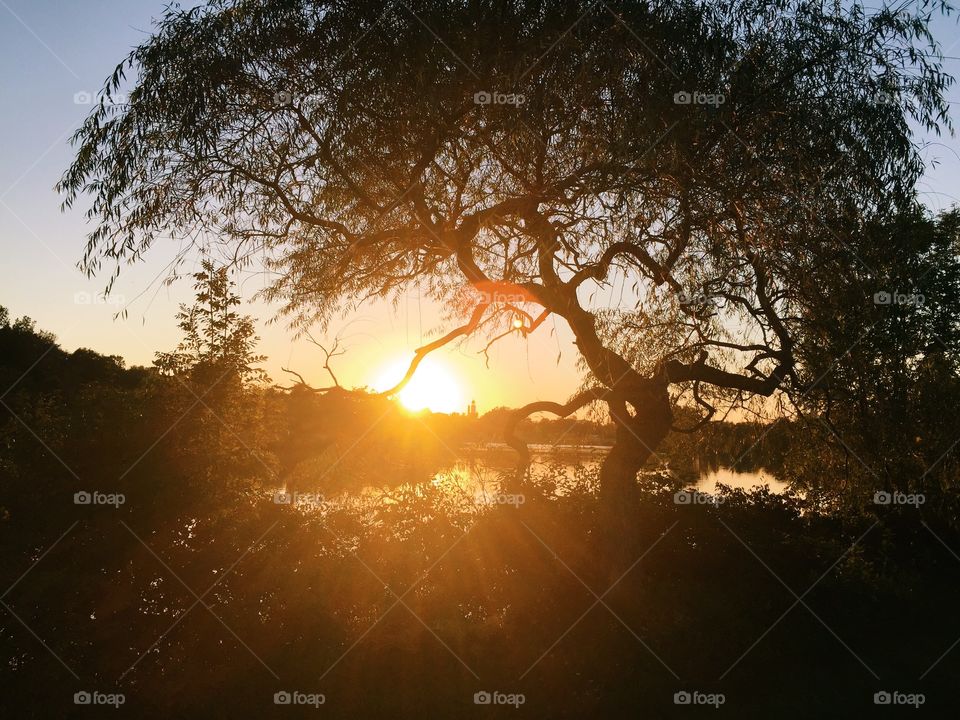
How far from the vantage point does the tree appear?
23.4ft

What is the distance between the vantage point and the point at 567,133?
7.49 m

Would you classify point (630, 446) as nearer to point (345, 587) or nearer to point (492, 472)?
point (492, 472)

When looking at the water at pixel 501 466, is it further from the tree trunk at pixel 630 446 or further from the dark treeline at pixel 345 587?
the tree trunk at pixel 630 446

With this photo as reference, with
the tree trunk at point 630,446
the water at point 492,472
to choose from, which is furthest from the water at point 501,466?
the tree trunk at point 630,446

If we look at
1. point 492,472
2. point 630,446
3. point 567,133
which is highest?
point 567,133

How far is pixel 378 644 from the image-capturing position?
7055mm

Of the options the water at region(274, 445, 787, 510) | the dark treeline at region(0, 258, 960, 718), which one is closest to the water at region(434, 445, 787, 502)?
the water at region(274, 445, 787, 510)

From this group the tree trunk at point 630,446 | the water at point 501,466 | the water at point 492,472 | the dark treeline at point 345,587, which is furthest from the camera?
the water at point 501,466

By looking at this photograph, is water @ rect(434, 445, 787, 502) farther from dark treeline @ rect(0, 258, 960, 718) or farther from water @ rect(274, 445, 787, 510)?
dark treeline @ rect(0, 258, 960, 718)

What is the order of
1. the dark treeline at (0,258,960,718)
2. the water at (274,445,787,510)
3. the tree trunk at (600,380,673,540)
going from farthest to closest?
the tree trunk at (600,380,673,540) < the water at (274,445,787,510) < the dark treeline at (0,258,960,718)

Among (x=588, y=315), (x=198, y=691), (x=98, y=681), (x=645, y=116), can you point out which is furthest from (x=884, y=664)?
(x=98, y=681)

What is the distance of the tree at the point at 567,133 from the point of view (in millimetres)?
7145

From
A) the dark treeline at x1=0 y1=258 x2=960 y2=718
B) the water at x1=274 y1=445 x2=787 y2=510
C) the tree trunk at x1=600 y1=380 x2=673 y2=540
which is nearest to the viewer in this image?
the dark treeline at x1=0 y1=258 x2=960 y2=718

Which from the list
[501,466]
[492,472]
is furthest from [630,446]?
[501,466]
